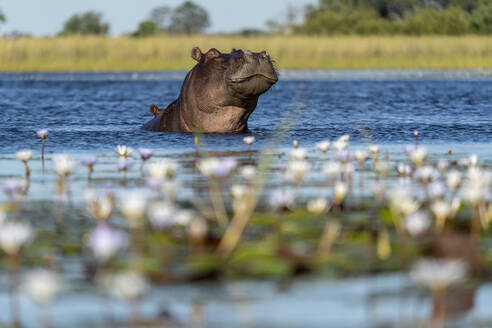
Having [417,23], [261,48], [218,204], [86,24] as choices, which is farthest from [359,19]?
[218,204]

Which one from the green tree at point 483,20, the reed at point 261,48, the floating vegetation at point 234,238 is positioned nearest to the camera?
the floating vegetation at point 234,238

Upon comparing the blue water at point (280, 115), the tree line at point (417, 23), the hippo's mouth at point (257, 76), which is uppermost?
the tree line at point (417, 23)

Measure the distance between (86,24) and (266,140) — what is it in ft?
218

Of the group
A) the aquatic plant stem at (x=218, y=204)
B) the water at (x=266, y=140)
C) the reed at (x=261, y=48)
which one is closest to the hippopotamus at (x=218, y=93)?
the water at (x=266, y=140)

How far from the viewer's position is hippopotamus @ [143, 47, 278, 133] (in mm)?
7824

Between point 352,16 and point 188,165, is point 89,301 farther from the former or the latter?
point 352,16

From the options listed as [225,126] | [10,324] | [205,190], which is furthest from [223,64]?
[10,324]

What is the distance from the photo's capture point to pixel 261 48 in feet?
102

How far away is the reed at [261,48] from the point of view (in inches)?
1205

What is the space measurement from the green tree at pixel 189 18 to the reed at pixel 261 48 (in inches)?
2005

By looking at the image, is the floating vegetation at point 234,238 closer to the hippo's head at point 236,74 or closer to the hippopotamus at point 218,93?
the hippo's head at point 236,74

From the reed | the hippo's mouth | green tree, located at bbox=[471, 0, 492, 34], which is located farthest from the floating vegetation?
green tree, located at bbox=[471, 0, 492, 34]

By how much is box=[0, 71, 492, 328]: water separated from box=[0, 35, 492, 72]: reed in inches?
353

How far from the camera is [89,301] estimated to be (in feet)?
9.31
